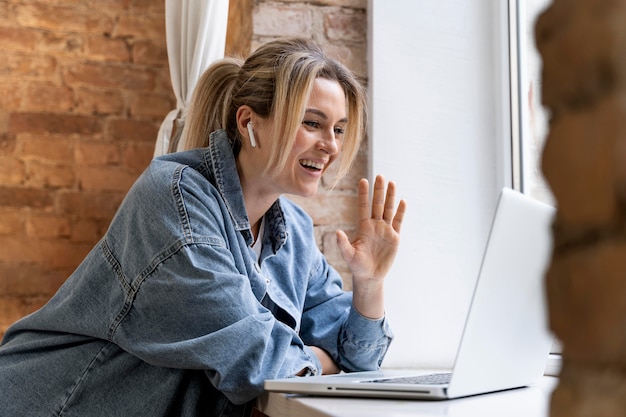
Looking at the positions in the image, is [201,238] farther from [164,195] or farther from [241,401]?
[241,401]

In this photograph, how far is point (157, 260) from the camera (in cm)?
122

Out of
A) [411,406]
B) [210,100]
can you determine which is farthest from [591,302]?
[210,100]

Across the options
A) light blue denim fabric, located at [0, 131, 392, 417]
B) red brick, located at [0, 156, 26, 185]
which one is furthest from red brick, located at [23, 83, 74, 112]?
light blue denim fabric, located at [0, 131, 392, 417]

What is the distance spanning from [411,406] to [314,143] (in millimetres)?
762

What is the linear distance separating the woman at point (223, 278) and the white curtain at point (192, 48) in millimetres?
595

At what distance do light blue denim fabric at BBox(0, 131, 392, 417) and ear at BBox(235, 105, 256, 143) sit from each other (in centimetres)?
17

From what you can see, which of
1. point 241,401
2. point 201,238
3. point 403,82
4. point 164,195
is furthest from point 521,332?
point 403,82

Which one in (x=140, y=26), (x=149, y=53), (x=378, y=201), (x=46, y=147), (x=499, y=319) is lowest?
(x=499, y=319)

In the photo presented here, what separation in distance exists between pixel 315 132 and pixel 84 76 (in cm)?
188

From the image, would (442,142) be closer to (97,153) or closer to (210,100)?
(210,100)

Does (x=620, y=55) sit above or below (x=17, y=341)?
above

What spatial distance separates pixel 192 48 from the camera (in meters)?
2.35

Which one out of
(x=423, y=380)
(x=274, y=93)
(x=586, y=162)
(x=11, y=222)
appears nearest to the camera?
(x=586, y=162)

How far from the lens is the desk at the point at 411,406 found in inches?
33.8
